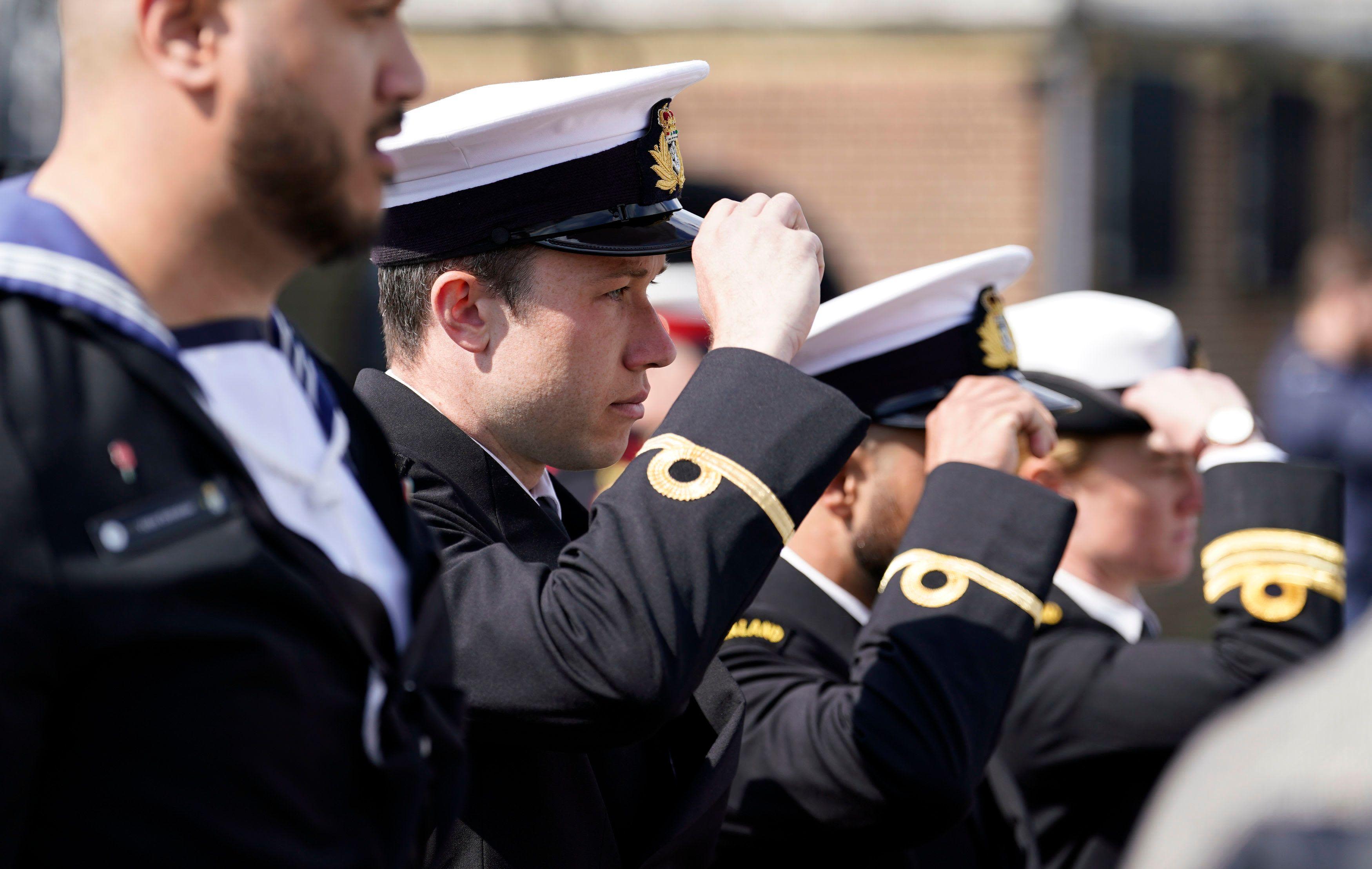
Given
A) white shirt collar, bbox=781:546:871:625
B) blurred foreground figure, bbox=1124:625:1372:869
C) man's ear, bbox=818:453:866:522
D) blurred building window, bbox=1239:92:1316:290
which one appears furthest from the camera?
blurred building window, bbox=1239:92:1316:290

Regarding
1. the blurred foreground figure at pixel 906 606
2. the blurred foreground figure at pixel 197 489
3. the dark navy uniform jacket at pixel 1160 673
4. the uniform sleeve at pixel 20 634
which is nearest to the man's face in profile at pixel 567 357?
the blurred foreground figure at pixel 906 606

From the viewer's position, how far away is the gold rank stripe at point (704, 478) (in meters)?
1.57

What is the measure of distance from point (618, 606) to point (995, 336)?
4.84 ft

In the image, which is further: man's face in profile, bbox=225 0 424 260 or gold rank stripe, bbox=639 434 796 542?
gold rank stripe, bbox=639 434 796 542

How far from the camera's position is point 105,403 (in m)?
1.08

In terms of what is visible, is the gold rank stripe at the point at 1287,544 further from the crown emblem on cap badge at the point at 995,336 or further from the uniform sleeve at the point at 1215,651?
the crown emblem on cap badge at the point at 995,336

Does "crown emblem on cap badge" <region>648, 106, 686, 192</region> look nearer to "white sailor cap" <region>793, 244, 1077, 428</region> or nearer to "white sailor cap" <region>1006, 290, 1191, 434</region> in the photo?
"white sailor cap" <region>793, 244, 1077, 428</region>

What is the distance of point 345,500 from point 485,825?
57 cm

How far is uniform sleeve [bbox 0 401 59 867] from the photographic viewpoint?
101cm

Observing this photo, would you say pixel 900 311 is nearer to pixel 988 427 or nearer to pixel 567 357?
pixel 988 427

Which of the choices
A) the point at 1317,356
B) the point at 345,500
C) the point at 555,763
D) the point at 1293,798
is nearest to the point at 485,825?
the point at 555,763

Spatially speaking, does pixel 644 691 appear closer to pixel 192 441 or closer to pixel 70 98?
pixel 192 441

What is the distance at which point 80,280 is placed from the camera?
1113mm

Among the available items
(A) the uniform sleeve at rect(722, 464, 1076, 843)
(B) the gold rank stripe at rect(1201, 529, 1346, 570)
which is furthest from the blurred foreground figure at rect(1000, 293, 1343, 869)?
(A) the uniform sleeve at rect(722, 464, 1076, 843)
